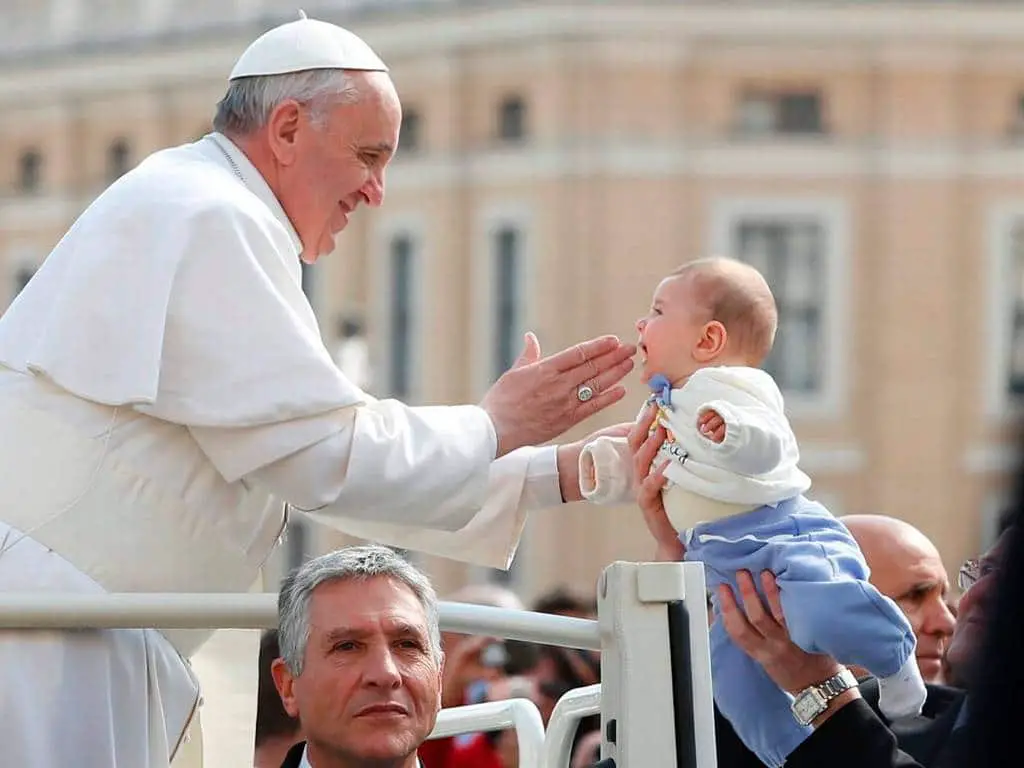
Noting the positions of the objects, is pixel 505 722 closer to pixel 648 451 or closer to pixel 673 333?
pixel 648 451

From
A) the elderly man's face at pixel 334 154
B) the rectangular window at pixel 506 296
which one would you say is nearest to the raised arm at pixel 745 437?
the elderly man's face at pixel 334 154

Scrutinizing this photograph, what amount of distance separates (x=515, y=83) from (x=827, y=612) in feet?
111

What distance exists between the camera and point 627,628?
12.0 ft

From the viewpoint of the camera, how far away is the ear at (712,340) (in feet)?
15.6

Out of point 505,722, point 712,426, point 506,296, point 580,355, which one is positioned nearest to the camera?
point 712,426

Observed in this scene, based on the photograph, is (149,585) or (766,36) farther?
(766,36)

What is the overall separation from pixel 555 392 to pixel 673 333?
32 cm

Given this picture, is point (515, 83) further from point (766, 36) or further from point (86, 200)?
point (86, 200)

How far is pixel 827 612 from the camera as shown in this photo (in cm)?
424

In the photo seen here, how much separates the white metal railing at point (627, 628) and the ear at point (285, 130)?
3.53 feet

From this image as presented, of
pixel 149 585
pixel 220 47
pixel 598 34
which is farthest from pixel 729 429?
pixel 220 47

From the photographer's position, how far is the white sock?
4.39 metres

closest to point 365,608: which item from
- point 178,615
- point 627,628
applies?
point 178,615

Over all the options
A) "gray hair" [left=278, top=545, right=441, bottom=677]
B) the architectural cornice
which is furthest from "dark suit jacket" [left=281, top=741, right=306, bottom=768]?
the architectural cornice
